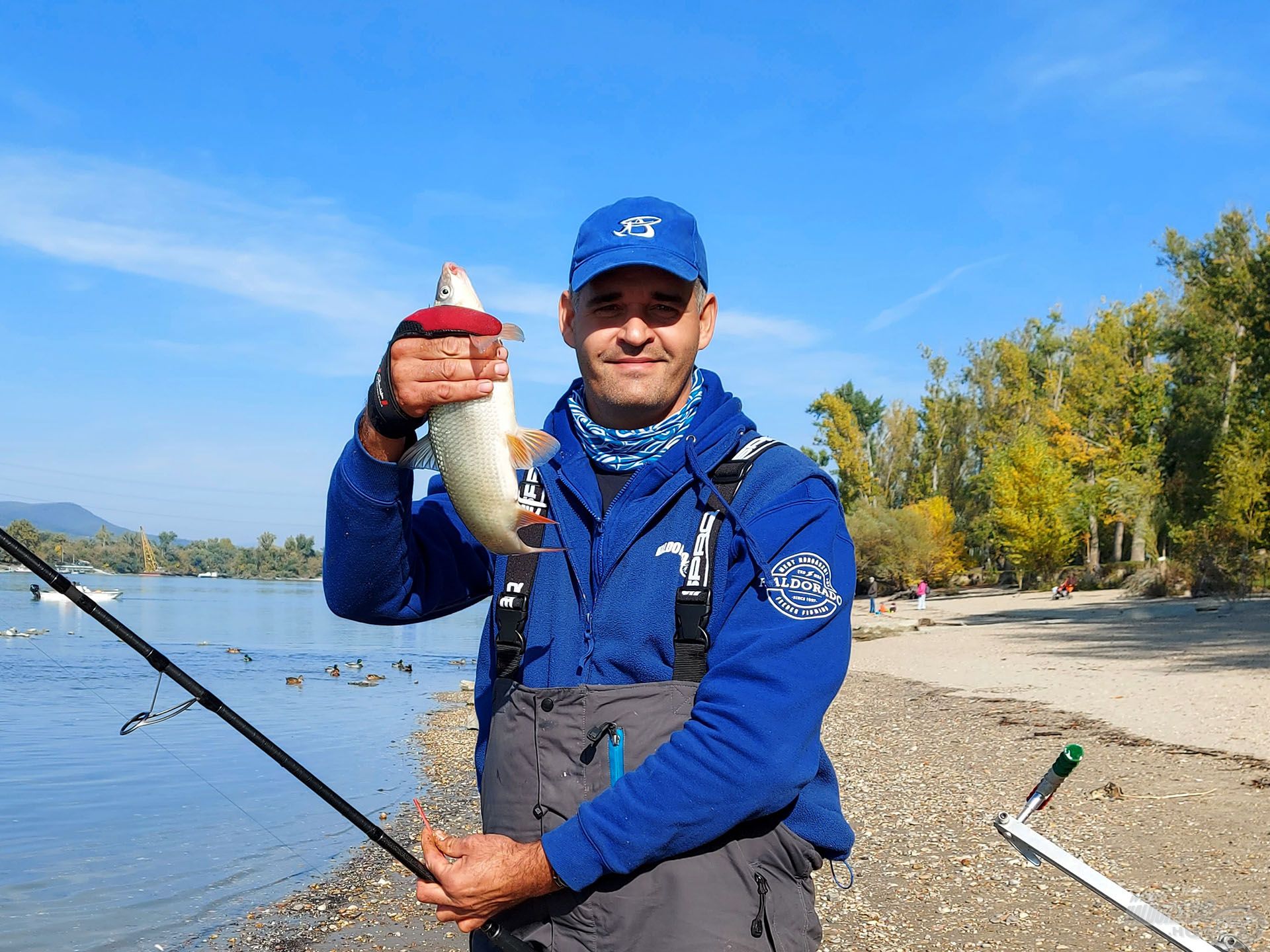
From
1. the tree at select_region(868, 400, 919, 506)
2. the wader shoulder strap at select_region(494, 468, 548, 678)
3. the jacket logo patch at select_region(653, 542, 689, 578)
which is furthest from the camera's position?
the tree at select_region(868, 400, 919, 506)

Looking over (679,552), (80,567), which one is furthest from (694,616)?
(80,567)

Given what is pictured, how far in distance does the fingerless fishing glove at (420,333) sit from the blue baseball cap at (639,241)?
36cm

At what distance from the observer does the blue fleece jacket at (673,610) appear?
2244 millimetres

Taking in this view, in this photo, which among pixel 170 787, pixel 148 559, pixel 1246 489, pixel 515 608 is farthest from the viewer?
pixel 148 559

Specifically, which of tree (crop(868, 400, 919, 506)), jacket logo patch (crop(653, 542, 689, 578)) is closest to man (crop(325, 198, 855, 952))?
jacket logo patch (crop(653, 542, 689, 578))

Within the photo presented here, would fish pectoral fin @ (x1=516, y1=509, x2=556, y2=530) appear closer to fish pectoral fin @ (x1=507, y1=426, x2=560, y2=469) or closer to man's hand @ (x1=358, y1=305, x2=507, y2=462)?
fish pectoral fin @ (x1=507, y1=426, x2=560, y2=469)

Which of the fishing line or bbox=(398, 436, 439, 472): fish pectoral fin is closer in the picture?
bbox=(398, 436, 439, 472): fish pectoral fin

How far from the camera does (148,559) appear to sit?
13838cm

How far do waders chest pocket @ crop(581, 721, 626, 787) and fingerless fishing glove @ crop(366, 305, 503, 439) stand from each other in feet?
2.77

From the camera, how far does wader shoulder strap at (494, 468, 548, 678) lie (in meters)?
2.57

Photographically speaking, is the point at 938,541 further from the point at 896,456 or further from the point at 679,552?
the point at 679,552

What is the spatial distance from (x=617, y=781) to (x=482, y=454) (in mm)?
825

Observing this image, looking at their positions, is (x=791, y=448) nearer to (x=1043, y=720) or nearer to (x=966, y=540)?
(x=1043, y=720)

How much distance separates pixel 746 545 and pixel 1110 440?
174ft
